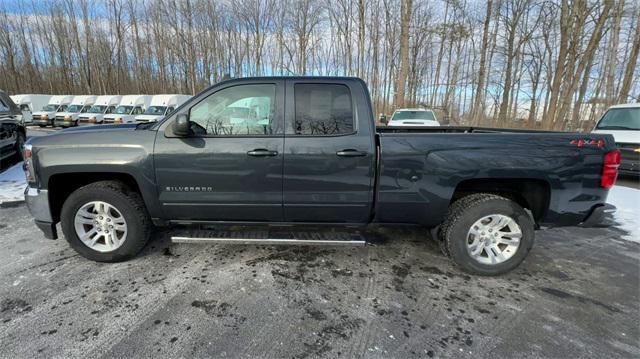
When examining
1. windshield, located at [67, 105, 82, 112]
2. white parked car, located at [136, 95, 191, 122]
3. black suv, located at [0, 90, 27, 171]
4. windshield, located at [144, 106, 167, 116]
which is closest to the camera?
black suv, located at [0, 90, 27, 171]

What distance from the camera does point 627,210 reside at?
5.23 metres

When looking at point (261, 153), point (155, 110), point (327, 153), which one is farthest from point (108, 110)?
point (327, 153)

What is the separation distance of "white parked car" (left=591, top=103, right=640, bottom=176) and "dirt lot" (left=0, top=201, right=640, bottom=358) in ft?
17.2

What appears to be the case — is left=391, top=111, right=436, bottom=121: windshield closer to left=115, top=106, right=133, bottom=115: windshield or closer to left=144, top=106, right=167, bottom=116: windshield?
left=144, top=106, right=167, bottom=116: windshield

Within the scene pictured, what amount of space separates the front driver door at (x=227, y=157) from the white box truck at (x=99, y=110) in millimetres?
23417

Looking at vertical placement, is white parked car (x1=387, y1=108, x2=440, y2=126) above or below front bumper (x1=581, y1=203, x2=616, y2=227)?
above

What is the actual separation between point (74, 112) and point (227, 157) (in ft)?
89.0

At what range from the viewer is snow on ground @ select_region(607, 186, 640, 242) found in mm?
4372

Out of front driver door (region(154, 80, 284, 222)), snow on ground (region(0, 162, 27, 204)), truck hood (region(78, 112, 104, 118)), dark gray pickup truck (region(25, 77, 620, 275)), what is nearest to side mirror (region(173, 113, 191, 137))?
dark gray pickup truck (region(25, 77, 620, 275))

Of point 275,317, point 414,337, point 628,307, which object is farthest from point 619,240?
point 275,317

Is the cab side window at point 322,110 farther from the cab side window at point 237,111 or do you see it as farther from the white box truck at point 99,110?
the white box truck at point 99,110

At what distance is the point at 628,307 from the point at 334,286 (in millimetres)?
2593

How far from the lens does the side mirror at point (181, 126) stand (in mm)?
2822

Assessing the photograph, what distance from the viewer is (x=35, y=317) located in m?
2.42
